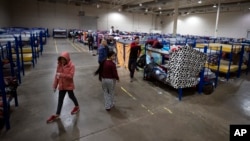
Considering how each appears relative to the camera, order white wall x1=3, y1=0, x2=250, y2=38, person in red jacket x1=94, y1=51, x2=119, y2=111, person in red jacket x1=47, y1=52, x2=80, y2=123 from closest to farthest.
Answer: person in red jacket x1=47, y1=52, x2=80, y2=123
person in red jacket x1=94, y1=51, x2=119, y2=111
white wall x1=3, y1=0, x2=250, y2=38

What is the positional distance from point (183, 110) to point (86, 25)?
943 inches

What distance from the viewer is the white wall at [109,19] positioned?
19.9 m

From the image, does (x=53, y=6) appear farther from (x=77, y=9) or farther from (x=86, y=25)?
(x=86, y=25)

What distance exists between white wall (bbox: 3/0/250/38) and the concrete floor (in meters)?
17.4

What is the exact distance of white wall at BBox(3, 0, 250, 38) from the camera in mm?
19906

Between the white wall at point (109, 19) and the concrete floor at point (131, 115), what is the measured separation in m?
17.4

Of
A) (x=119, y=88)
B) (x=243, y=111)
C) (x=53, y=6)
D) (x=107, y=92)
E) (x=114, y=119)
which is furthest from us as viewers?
(x=53, y=6)

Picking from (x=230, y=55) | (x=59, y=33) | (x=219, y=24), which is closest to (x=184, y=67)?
(x=230, y=55)

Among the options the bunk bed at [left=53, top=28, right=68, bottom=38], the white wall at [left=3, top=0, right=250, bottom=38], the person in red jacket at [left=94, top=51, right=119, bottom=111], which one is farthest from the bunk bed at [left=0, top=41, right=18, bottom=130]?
the bunk bed at [left=53, top=28, right=68, bottom=38]

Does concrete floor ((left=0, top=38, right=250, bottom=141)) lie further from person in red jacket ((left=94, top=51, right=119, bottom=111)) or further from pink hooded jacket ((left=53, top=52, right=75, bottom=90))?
pink hooded jacket ((left=53, top=52, right=75, bottom=90))

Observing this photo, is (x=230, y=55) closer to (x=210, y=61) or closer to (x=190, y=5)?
(x=210, y=61)

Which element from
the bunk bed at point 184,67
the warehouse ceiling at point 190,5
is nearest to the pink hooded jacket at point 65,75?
the bunk bed at point 184,67

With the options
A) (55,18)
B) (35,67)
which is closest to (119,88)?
(35,67)

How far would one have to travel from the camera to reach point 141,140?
2822 mm
